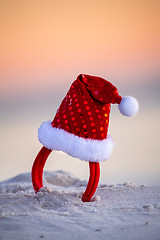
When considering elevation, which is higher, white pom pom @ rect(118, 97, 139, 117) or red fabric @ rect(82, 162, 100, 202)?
white pom pom @ rect(118, 97, 139, 117)

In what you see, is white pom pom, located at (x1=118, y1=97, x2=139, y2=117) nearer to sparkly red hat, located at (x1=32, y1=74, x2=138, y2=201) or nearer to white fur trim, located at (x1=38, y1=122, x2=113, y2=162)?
sparkly red hat, located at (x1=32, y1=74, x2=138, y2=201)

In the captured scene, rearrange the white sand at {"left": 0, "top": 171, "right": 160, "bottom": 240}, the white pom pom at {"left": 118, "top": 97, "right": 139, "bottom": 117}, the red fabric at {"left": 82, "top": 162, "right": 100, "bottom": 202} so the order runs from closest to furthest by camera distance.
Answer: the white sand at {"left": 0, "top": 171, "right": 160, "bottom": 240}
the white pom pom at {"left": 118, "top": 97, "right": 139, "bottom": 117}
the red fabric at {"left": 82, "top": 162, "right": 100, "bottom": 202}

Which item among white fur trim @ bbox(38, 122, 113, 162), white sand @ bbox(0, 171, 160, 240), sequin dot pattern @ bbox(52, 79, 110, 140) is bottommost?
white sand @ bbox(0, 171, 160, 240)

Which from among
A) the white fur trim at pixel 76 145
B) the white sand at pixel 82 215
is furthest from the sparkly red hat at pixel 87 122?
the white sand at pixel 82 215

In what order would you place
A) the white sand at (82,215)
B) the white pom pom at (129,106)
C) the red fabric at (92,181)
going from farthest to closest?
the red fabric at (92,181) < the white pom pom at (129,106) < the white sand at (82,215)

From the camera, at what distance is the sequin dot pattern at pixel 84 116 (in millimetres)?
2082

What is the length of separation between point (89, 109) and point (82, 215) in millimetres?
713

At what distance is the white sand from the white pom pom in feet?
1.91

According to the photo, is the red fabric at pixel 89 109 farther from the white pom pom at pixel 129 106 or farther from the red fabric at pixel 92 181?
the red fabric at pixel 92 181

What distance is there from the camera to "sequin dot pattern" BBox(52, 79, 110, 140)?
2.08 metres

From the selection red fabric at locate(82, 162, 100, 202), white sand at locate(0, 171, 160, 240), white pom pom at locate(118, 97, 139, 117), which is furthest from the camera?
red fabric at locate(82, 162, 100, 202)

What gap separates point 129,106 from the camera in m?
2.03

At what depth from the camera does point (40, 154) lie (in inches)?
89.1

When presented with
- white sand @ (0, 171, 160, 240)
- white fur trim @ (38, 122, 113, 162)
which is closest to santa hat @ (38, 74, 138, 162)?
white fur trim @ (38, 122, 113, 162)
